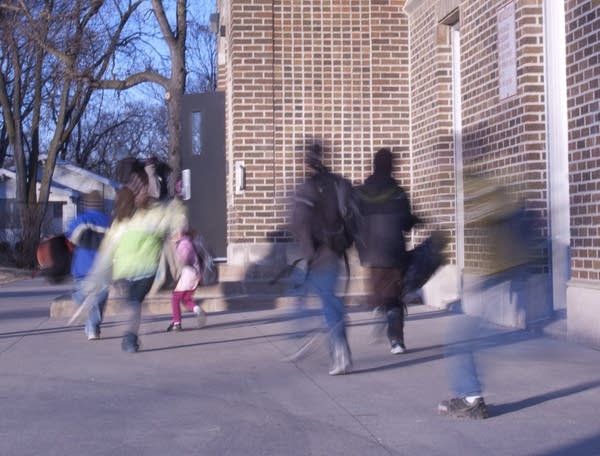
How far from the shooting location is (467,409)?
6477 mm

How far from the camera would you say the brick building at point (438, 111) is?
30.5 ft

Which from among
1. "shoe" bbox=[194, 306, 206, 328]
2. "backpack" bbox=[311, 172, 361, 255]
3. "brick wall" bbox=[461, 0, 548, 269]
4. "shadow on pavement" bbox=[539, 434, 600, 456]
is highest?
"brick wall" bbox=[461, 0, 548, 269]

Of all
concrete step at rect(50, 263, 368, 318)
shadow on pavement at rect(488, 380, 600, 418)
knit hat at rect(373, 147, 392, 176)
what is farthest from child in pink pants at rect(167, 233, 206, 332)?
shadow on pavement at rect(488, 380, 600, 418)

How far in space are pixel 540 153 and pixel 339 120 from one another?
17.4 feet

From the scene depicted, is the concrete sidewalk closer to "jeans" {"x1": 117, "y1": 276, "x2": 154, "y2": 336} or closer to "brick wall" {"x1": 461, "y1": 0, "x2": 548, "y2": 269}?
"jeans" {"x1": 117, "y1": 276, "x2": 154, "y2": 336}

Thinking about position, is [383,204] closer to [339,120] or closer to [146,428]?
[146,428]

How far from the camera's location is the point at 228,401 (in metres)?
7.36

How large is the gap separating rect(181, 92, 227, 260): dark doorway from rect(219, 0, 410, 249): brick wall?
3555 millimetres

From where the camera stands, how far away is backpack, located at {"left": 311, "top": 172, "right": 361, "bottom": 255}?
7871mm

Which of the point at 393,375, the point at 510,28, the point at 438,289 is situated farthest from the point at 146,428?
the point at 438,289

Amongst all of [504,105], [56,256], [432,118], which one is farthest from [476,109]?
[56,256]

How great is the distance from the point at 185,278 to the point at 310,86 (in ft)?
15.2

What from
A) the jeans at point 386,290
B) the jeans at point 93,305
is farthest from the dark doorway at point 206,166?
the jeans at point 386,290

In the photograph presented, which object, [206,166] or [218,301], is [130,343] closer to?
[218,301]
